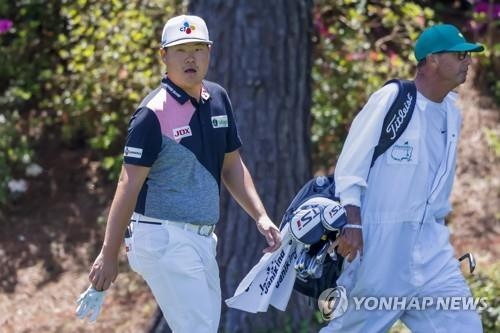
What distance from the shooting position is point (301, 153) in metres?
6.95

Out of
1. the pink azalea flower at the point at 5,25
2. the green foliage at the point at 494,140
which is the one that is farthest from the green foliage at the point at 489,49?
the pink azalea flower at the point at 5,25

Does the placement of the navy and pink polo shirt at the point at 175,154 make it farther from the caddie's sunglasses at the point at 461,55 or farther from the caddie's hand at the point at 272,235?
the caddie's sunglasses at the point at 461,55

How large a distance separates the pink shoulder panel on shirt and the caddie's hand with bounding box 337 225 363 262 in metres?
0.80

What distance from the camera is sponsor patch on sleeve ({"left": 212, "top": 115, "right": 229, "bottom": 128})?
16.6ft

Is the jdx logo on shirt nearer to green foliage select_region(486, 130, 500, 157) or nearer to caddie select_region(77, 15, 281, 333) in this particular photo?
caddie select_region(77, 15, 281, 333)

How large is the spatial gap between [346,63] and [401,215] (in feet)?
13.0

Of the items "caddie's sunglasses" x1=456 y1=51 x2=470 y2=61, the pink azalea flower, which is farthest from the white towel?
the pink azalea flower

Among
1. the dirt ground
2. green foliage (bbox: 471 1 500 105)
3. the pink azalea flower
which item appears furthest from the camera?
green foliage (bbox: 471 1 500 105)

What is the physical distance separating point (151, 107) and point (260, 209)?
2.64 ft

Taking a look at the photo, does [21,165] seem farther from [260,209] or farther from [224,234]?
[260,209]

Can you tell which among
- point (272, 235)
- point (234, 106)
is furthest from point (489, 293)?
point (272, 235)

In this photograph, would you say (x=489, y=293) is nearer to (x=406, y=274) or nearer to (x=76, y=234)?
(x=406, y=274)

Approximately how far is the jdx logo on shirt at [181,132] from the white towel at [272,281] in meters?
0.70

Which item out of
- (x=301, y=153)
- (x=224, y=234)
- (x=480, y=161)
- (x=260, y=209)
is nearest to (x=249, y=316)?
(x=224, y=234)
